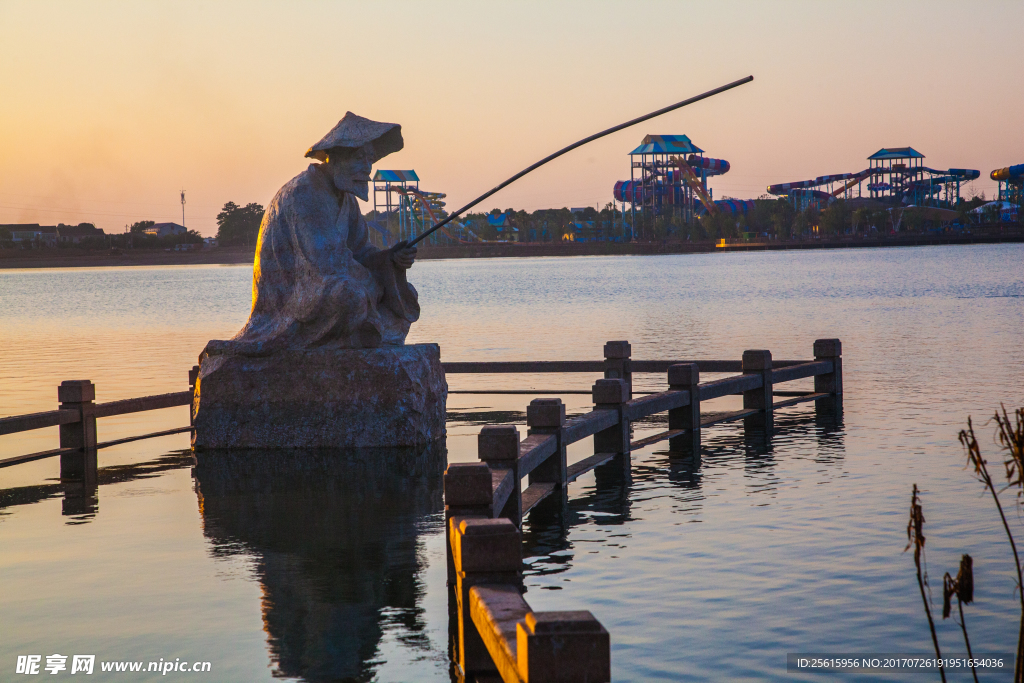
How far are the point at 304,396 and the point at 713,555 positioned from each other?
463cm

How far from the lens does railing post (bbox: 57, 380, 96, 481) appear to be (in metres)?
10.8

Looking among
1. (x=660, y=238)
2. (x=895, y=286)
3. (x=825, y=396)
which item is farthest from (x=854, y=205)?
(x=825, y=396)

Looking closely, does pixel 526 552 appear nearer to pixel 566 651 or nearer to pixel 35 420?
pixel 566 651

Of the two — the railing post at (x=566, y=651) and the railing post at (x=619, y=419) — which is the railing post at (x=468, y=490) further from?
the railing post at (x=619, y=419)

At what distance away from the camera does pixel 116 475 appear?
34.8ft

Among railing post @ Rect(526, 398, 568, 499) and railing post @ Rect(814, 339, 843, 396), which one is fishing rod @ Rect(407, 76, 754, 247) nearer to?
railing post @ Rect(526, 398, 568, 499)

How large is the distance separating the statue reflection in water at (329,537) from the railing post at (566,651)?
2.14 meters

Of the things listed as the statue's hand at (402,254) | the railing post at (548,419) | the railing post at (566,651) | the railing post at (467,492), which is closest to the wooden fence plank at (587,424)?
the railing post at (548,419)

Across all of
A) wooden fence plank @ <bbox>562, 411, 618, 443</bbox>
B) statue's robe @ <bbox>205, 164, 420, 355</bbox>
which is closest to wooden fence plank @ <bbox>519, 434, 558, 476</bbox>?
wooden fence plank @ <bbox>562, 411, 618, 443</bbox>

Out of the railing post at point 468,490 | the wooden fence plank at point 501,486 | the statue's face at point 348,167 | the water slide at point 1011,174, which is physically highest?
the water slide at point 1011,174

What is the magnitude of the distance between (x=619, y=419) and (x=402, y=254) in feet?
8.30

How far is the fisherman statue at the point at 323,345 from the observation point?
415 inches

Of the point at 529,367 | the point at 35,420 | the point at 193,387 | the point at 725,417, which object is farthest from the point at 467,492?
the point at 529,367

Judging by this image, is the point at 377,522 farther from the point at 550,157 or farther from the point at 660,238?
the point at 660,238
